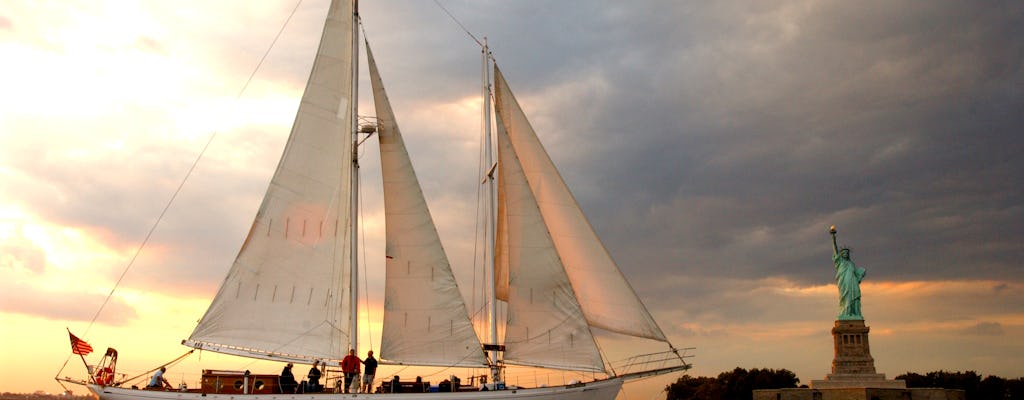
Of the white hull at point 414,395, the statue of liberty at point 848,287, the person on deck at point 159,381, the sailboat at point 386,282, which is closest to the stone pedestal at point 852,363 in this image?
the statue of liberty at point 848,287

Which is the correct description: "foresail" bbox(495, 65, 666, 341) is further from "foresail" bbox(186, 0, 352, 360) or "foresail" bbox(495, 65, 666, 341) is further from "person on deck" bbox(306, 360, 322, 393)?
"person on deck" bbox(306, 360, 322, 393)

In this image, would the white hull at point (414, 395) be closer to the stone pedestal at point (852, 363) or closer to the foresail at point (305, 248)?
the foresail at point (305, 248)

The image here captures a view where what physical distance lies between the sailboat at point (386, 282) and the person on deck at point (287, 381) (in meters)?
0.27

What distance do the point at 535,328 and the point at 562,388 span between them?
2854 mm

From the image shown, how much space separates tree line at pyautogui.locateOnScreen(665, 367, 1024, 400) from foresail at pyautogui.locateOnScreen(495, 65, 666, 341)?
184 ft

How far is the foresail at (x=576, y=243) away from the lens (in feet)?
113

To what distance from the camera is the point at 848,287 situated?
2699 inches

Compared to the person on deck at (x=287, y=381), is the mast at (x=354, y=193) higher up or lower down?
higher up

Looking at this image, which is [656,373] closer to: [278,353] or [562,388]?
[562,388]

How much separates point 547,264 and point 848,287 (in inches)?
1742

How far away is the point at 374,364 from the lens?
30.8 meters

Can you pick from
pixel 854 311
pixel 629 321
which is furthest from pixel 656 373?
pixel 854 311

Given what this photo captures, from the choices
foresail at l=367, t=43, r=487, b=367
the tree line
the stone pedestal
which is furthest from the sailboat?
the tree line

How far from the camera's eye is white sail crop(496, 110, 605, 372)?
32406mm
